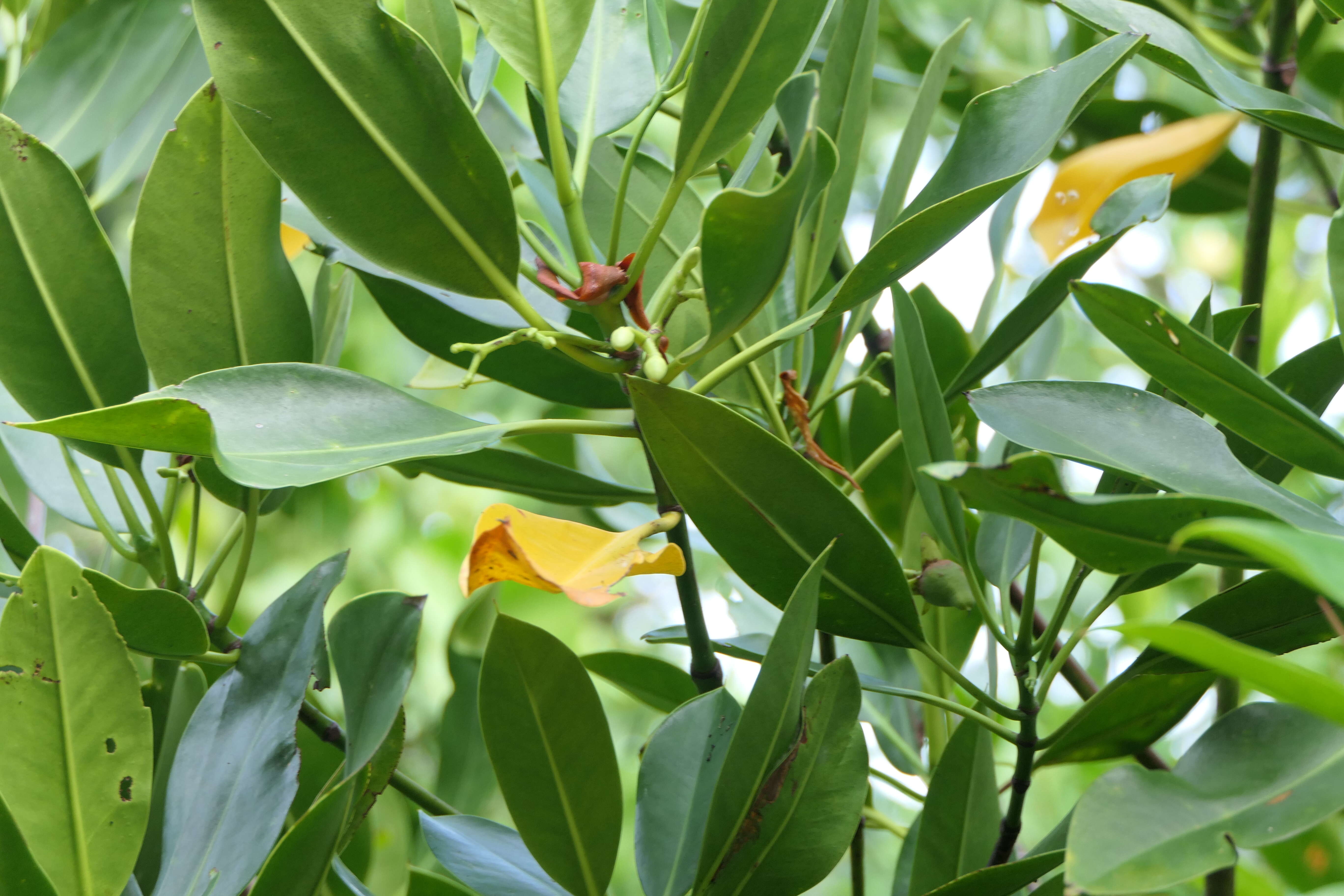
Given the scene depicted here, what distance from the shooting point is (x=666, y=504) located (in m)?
0.42

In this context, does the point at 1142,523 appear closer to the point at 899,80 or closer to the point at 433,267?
the point at 433,267

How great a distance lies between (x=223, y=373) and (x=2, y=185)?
0.20 m

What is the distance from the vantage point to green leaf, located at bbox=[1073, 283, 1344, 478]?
1.10ft

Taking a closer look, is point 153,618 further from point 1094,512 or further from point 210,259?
point 1094,512

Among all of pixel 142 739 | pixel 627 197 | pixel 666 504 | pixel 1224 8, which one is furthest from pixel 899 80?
pixel 142 739

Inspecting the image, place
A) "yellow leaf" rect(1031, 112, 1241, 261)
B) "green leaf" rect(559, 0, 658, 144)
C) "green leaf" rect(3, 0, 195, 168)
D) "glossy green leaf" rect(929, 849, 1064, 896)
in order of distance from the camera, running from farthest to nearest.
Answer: "green leaf" rect(3, 0, 195, 168) < "yellow leaf" rect(1031, 112, 1241, 261) < "green leaf" rect(559, 0, 658, 144) < "glossy green leaf" rect(929, 849, 1064, 896)

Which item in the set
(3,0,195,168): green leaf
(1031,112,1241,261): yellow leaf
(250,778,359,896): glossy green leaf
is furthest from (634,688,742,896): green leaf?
(3,0,195,168): green leaf

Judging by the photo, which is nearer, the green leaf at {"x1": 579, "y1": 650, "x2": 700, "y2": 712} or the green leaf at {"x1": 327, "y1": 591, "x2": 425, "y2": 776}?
the green leaf at {"x1": 327, "y1": 591, "x2": 425, "y2": 776}

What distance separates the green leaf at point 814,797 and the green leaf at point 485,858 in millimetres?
90

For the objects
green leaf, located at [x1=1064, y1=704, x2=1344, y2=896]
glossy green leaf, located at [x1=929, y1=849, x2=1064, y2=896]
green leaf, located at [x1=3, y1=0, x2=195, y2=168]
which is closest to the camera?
green leaf, located at [x1=1064, y1=704, x2=1344, y2=896]

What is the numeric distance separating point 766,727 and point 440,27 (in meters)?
0.33

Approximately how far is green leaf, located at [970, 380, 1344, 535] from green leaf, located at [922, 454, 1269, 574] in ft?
0.07

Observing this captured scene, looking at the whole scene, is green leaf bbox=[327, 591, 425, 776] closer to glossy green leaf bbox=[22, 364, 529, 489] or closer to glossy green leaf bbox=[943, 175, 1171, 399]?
glossy green leaf bbox=[22, 364, 529, 489]

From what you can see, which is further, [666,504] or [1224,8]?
[1224,8]
